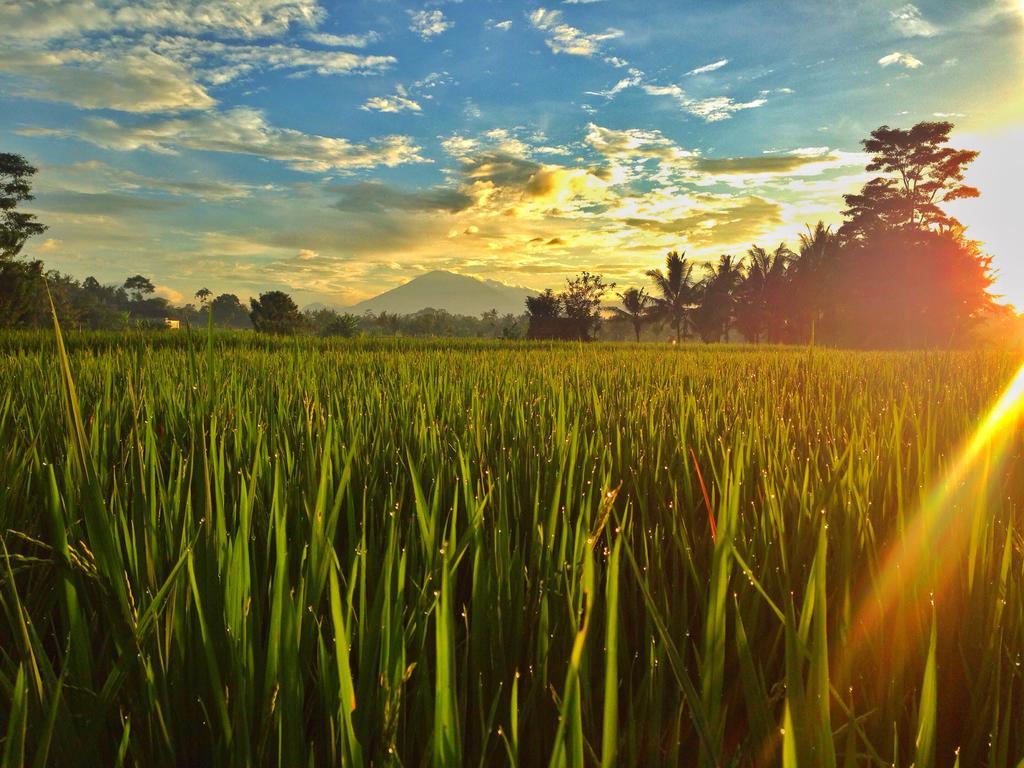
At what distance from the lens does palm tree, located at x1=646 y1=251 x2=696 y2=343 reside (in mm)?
43125

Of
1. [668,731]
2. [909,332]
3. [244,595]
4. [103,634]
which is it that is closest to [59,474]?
[103,634]

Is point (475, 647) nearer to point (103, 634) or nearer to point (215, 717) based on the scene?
point (215, 717)

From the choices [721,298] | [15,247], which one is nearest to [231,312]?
[15,247]

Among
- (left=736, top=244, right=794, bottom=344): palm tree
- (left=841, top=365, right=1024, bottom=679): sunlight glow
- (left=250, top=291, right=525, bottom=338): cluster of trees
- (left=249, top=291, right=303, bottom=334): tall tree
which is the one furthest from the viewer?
(left=249, top=291, right=303, bottom=334): tall tree

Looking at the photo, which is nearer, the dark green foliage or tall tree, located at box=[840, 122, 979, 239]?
tall tree, located at box=[840, 122, 979, 239]

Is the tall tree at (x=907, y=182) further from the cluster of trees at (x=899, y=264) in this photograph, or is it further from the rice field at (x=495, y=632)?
the rice field at (x=495, y=632)

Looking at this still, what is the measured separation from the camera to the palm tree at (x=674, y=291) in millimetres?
43125

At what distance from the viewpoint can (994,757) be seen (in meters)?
0.46

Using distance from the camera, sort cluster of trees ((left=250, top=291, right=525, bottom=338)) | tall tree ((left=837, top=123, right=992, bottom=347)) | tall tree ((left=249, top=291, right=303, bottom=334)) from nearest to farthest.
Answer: tall tree ((left=837, top=123, right=992, bottom=347)), cluster of trees ((left=250, top=291, right=525, bottom=338)), tall tree ((left=249, top=291, right=303, bottom=334))

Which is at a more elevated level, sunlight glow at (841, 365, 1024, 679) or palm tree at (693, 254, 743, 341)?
palm tree at (693, 254, 743, 341)

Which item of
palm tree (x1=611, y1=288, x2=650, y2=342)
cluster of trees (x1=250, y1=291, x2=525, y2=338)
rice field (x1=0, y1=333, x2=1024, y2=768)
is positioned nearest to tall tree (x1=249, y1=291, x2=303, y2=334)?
cluster of trees (x1=250, y1=291, x2=525, y2=338)

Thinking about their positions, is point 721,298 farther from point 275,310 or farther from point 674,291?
point 275,310

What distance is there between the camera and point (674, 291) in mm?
43875

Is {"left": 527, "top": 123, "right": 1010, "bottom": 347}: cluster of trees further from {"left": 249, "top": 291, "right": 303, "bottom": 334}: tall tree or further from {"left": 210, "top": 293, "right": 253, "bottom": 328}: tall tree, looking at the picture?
{"left": 210, "top": 293, "right": 253, "bottom": 328}: tall tree
